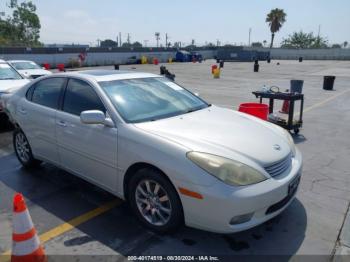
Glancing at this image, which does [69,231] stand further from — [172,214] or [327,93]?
[327,93]

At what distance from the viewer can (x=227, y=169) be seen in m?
2.87

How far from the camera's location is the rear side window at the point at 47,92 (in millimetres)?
4395

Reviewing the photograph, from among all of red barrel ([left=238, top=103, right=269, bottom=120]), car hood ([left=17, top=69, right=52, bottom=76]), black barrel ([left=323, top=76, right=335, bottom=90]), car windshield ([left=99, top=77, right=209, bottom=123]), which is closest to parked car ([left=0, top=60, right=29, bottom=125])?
car hood ([left=17, top=69, right=52, bottom=76])

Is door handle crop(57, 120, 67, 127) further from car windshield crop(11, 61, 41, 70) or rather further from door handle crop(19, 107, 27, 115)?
car windshield crop(11, 61, 41, 70)

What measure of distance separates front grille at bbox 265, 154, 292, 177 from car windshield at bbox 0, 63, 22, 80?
7951 millimetres

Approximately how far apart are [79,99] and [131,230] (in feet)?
5.75

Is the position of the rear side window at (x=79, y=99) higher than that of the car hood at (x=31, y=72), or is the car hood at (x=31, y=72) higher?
the rear side window at (x=79, y=99)

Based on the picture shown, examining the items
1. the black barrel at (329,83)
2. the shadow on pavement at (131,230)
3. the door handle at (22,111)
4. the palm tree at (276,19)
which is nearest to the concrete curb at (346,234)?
the shadow on pavement at (131,230)

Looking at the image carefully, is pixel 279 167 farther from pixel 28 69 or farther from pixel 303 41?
pixel 303 41

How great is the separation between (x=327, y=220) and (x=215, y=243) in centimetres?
139

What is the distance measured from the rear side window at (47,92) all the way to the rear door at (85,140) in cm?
20

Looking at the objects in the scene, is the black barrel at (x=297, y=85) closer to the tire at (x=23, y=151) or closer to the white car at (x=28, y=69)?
the tire at (x=23, y=151)

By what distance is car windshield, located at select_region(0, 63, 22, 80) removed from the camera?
8.72 m

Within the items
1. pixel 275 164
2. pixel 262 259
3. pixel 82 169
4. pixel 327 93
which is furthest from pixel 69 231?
pixel 327 93
